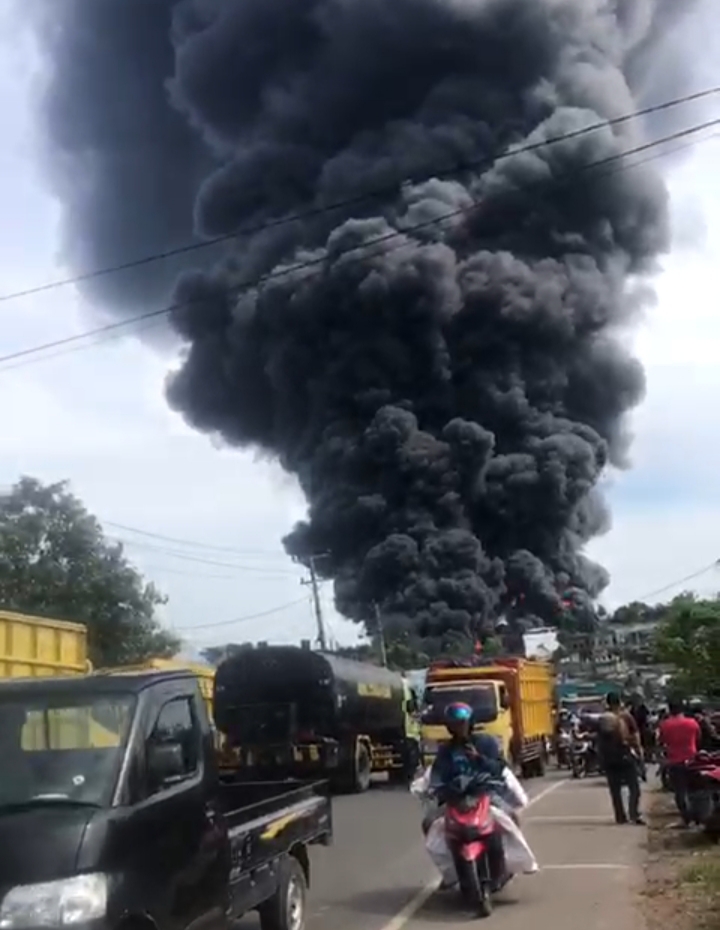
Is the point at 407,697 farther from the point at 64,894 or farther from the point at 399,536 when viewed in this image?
the point at 64,894

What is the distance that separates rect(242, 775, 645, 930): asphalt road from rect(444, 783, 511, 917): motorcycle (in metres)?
0.15

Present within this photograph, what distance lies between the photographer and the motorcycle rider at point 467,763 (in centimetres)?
883

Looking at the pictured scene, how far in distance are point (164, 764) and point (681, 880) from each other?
5.30m

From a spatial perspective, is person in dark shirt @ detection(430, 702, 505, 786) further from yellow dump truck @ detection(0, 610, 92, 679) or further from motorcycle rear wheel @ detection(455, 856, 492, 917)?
yellow dump truck @ detection(0, 610, 92, 679)

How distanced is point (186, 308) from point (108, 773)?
4437cm

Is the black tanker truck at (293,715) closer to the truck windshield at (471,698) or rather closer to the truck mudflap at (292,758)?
the truck mudflap at (292,758)

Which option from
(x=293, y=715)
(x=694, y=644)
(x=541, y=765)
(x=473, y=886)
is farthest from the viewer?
(x=694, y=644)

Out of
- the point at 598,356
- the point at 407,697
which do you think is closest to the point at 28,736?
the point at 407,697

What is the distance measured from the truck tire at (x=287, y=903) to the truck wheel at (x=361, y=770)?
15091 mm

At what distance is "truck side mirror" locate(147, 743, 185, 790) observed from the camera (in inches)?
210

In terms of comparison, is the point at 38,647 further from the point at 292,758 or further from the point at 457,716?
the point at 457,716

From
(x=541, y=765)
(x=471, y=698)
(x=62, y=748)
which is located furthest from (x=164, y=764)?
(x=541, y=765)

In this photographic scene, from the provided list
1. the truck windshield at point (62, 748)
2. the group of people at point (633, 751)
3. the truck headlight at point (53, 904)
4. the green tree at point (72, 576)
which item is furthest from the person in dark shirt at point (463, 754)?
the green tree at point (72, 576)

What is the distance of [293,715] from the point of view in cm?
2212
